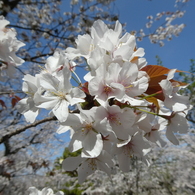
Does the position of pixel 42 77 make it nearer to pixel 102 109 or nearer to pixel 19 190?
pixel 102 109

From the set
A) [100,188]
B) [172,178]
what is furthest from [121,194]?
[172,178]

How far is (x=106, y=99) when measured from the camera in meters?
0.56

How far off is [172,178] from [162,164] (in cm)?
59

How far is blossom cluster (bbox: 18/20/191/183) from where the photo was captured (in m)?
0.55

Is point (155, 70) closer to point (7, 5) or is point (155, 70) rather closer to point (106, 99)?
point (106, 99)

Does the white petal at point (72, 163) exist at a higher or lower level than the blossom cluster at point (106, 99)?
lower

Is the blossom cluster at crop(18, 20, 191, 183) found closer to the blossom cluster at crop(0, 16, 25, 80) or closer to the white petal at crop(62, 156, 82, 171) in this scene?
the white petal at crop(62, 156, 82, 171)

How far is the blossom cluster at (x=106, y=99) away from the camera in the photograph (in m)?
0.55

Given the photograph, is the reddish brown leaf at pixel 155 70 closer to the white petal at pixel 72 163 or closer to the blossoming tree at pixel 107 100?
the blossoming tree at pixel 107 100

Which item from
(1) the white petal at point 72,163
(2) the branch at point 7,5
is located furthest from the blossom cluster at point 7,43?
(2) the branch at point 7,5

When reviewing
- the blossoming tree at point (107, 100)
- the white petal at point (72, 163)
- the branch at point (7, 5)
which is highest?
the branch at point (7, 5)

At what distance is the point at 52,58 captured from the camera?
2.57ft

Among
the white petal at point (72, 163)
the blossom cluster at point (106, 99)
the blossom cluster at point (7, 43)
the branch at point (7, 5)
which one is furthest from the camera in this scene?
the branch at point (7, 5)

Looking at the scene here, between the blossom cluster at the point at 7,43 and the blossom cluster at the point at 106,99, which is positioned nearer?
the blossom cluster at the point at 106,99
